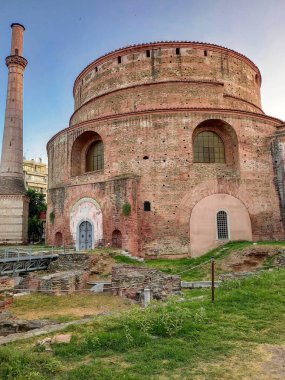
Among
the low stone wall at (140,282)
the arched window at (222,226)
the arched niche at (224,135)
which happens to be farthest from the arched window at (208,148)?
the low stone wall at (140,282)

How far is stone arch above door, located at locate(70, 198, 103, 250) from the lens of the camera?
19295mm

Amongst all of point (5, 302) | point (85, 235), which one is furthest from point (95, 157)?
point (5, 302)

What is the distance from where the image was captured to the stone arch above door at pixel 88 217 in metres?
19.3

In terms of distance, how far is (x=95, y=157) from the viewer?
21.9m

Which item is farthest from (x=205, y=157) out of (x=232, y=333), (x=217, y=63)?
(x=232, y=333)

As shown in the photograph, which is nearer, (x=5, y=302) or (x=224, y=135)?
(x=5, y=302)

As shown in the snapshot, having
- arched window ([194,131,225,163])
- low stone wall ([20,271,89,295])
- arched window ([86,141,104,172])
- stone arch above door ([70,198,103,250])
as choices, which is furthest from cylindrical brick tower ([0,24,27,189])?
low stone wall ([20,271,89,295])

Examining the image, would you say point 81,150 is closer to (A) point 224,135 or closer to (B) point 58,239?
(B) point 58,239

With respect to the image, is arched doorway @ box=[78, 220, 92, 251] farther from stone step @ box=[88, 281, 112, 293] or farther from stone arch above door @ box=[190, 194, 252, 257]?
stone arch above door @ box=[190, 194, 252, 257]

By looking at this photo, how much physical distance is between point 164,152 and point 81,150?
610 centimetres

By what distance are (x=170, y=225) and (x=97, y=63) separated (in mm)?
13211

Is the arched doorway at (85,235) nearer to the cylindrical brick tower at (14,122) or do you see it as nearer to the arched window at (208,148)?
the arched window at (208,148)

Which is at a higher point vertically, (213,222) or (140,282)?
(213,222)

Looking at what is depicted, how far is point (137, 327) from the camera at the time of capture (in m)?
6.64
